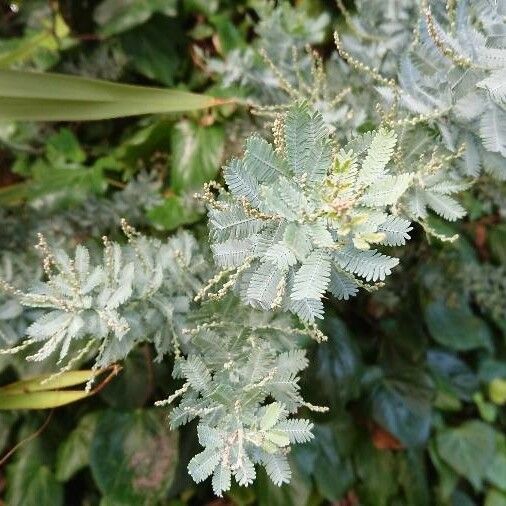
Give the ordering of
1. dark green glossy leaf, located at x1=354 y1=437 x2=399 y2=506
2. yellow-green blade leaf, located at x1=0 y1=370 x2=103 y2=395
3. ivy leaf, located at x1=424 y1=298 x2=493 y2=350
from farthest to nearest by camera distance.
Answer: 1. ivy leaf, located at x1=424 y1=298 x2=493 y2=350
2. dark green glossy leaf, located at x1=354 y1=437 x2=399 y2=506
3. yellow-green blade leaf, located at x1=0 y1=370 x2=103 y2=395

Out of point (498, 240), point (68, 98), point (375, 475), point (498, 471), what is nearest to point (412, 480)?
point (375, 475)

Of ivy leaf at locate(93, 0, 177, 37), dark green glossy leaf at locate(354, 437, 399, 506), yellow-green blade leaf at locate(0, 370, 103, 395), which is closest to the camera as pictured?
yellow-green blade leaf at locate(0, 370, 103, 395)

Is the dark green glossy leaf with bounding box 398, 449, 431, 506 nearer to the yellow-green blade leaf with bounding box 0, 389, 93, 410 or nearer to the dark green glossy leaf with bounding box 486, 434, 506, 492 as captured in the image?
the dark green glossy leaf with bounding box 486, 434, 506, 492

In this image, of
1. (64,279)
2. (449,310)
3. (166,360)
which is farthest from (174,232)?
(449,310)

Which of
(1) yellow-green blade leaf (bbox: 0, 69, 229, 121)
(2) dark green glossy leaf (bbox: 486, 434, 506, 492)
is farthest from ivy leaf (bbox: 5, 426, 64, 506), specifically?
(2) dark green glossy leaf (bbox: 486, 434, 506, 492)

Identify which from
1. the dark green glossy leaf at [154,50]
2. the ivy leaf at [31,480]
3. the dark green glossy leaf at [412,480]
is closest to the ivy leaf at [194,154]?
the dark green glossy leaf at [154,50]

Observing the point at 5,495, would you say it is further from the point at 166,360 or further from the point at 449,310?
the point at 449,310
